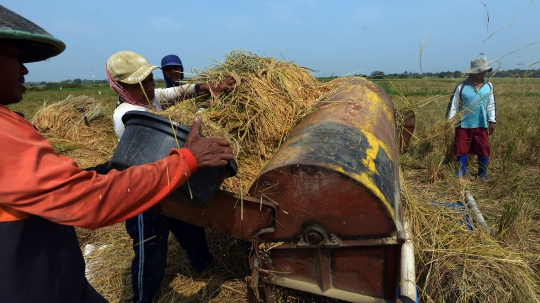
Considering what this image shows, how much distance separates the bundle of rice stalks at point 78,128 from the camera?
6934mm

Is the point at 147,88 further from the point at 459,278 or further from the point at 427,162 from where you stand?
the point at 427,162

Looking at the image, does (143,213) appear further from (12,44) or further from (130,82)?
(12,44)

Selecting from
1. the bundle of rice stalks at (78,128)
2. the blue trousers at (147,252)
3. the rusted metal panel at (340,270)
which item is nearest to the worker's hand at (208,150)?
the rusted metal panel at (340,270)

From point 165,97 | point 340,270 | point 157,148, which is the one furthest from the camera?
point 165,97

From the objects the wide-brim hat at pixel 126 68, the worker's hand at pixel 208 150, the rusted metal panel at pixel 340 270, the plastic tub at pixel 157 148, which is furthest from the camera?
the wide-brim hat at pixel 126 68

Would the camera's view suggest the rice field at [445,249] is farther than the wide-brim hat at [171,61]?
No

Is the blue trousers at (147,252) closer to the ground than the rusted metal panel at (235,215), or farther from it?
closer to the ground

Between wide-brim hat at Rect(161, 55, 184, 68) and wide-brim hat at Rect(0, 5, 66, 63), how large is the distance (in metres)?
3.95

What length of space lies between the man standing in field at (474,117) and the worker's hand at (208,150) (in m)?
5.21

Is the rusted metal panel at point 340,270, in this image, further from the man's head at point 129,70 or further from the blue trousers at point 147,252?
the man's head at point 129,70

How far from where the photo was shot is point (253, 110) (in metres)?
2.72

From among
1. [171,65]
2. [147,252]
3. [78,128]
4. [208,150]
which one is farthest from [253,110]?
[78,128]

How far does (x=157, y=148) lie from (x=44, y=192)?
761 mm

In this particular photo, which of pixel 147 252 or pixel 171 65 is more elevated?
pixel 171 65
